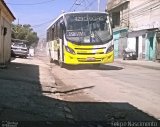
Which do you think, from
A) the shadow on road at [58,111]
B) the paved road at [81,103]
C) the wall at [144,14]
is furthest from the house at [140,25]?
the shadow on road at [58,111]

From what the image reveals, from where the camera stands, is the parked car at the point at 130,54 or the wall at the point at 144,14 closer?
the wall at the point at 144,14

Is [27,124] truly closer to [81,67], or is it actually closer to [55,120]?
[55,120]

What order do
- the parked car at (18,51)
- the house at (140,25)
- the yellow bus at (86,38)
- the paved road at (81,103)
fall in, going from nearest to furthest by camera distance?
1. the paved road at (81,103)
2. the yellow bus at (86,38)
3. the parked car at (18,51)
4. the house at (140,25)

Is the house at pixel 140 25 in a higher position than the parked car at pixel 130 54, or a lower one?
higher

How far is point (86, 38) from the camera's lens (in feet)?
82.1

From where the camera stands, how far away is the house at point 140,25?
153 ft

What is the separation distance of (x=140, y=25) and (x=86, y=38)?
28.2 metres

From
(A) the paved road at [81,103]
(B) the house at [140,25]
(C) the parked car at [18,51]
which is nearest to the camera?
(A) the paved road at [81,103]

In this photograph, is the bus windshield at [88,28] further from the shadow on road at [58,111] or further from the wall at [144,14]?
the wall at [144,14]

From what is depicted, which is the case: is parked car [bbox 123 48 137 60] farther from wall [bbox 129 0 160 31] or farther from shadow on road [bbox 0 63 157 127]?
shadow on road [bbox 0 63 157 127]

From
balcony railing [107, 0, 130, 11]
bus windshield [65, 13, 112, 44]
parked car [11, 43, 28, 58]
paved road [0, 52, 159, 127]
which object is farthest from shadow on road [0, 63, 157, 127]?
balcony railing [107, 0, 130, 11]

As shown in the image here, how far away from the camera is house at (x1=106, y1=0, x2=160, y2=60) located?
153 ft

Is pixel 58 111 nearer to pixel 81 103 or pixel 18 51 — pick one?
pixel 81 103

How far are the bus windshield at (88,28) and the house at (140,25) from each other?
2014 cm
